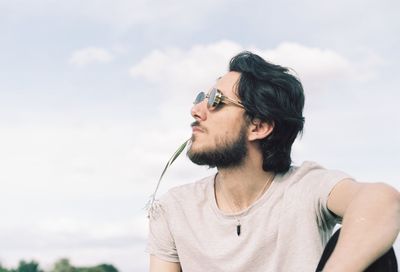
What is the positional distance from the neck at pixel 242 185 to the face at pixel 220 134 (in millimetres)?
71

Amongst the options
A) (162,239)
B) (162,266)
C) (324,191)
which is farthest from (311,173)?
(162,266)

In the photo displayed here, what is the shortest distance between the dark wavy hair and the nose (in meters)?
0.29

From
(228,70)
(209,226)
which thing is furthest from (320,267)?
(228,70)

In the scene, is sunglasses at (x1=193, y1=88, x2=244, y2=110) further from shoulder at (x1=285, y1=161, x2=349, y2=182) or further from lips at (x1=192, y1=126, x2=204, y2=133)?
shoulder at (x1=285, y1=161, x2=349, y2=182)

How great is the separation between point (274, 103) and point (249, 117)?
22 centimetres

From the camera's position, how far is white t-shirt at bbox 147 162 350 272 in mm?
4312

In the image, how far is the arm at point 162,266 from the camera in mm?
4934

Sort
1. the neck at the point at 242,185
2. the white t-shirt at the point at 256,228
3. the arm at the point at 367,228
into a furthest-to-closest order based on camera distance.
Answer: the neck at the point at 242,185 < the white t-shirt at the point at 256,228 < the arm at the point at 367,228

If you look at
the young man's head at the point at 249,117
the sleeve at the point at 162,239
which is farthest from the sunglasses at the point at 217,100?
the sleeve at the point at 162,239

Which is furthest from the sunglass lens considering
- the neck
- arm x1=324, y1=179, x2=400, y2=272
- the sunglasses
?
arm x1=324, y1=179, x2=400, y2=272

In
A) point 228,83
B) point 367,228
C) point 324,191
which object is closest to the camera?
point 367,228

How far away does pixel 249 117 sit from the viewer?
193 inches

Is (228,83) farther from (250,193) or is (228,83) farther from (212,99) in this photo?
(250,193)

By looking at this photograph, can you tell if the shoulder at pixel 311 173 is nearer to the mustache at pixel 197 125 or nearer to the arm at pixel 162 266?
the mustache at pixel 197 125
